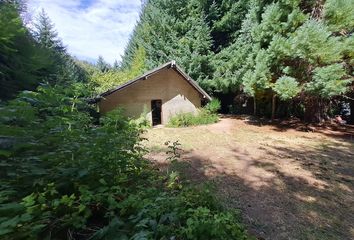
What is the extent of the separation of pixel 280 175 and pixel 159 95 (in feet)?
33.7

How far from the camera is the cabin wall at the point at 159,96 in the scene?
14.8 meters

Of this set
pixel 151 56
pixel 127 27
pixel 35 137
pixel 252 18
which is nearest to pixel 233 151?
pixel 35 137

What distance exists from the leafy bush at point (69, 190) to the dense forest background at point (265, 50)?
10749mm

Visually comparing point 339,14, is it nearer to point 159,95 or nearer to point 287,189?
point 159,95

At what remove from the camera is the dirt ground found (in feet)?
14.6

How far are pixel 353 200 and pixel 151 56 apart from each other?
17980 millimetres

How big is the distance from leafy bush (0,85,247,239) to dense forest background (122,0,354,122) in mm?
10749

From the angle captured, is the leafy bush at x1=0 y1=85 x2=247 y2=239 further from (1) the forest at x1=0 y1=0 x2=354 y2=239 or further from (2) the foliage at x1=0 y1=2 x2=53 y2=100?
(2) the foliage at x1=0 y1=2 x2=53 y2=100

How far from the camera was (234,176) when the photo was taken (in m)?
6.61

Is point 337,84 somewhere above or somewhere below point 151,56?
below

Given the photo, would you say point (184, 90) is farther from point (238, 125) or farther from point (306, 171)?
point (306, 171)

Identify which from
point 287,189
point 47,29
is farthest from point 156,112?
point 47,29

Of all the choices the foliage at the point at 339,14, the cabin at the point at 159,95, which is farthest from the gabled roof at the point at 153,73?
the foliage at the point at 339,14

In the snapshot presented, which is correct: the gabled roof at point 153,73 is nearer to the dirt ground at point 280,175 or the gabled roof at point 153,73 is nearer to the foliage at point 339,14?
the dirt ground at point 280,175
